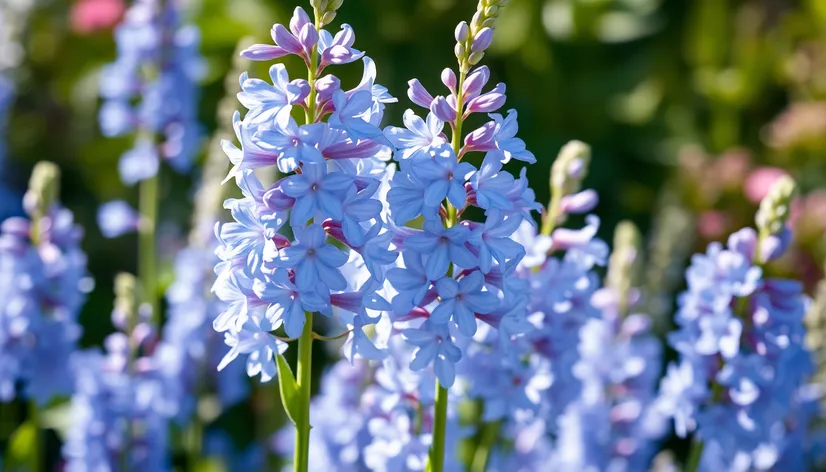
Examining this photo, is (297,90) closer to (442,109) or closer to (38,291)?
(442,109)

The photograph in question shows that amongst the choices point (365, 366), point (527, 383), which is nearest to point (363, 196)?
point (527, 383)

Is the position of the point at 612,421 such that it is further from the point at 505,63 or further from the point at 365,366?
the point at 505,63

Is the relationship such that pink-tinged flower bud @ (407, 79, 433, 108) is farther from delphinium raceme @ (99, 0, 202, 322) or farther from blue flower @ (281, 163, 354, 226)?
delphinium raceme @ (99, 0, 202, 322)

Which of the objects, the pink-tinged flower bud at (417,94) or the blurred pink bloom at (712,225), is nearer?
the pink-tinged flower bud at (417,94)

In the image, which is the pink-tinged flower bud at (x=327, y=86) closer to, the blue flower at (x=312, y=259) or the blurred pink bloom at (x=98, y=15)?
the blue flower at (x=312, y=259)

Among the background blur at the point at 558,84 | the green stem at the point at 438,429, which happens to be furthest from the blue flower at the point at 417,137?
the background blur at the point at 558,84
